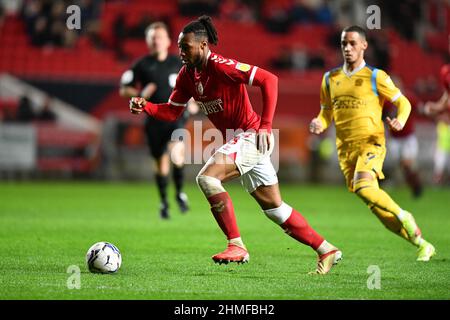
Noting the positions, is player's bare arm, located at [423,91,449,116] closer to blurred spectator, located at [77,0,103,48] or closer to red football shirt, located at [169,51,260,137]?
red football shirt, located at [169,51,260,137]

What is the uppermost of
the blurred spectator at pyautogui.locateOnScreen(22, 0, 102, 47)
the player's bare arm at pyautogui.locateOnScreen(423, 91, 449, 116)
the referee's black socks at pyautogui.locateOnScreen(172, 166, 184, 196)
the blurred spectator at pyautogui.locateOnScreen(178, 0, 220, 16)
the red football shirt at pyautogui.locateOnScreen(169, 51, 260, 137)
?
the blurred spectator at pyautogui.locateOnScreen(178, 0, 220, 16)

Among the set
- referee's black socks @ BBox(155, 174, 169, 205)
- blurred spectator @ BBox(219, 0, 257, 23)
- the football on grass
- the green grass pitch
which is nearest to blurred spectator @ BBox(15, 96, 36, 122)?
the green grass pitch

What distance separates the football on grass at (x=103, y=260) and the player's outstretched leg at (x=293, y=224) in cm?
127

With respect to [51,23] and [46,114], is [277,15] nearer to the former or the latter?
[51,23]

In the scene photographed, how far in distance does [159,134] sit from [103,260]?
5.71 m

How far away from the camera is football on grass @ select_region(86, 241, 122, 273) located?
7074 mm

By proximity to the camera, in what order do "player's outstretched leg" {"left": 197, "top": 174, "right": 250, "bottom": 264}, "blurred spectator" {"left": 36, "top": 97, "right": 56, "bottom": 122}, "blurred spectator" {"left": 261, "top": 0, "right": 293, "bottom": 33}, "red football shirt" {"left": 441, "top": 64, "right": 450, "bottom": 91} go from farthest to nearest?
"blurred spectator" {"left": 261, "top": 0, "right": 293, "bottom": 33} → "blurred spectator" {"left": 36, "top": 97, "right": 56, "bottom": 122} → "red football shirt" {"left": 441, "top": 64, "right": 450, "bottom": 91} → "player's outstretched leg" {"left": 197, "top": 174, "right": 250, "bottom": 264}

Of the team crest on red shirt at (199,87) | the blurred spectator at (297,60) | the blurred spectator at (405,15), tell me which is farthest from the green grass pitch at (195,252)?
the blurred spectator at (405,15)

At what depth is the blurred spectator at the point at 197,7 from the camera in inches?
1066

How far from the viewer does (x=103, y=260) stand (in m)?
7.07

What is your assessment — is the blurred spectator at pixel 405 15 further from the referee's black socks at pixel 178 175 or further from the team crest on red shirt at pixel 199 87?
the team crest on red shirt at pixel 199 87

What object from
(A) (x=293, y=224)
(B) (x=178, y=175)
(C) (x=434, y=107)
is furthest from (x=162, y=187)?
(A) (x=293, y=224)

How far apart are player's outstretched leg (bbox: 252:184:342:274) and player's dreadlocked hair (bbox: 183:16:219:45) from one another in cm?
132
